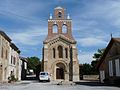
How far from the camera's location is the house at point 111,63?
104ft

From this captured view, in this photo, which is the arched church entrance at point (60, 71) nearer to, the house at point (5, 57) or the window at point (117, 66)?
the house at point (5, 57)

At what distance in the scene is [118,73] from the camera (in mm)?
31516

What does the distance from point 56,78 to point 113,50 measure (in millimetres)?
26431

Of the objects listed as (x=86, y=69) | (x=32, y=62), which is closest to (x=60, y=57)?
(x=86, y=69)

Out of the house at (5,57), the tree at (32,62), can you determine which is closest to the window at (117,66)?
the house at (5,57)

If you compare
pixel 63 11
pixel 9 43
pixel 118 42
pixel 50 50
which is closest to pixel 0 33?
pixel 9 43

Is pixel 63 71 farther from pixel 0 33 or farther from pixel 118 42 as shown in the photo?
pixel 118 42

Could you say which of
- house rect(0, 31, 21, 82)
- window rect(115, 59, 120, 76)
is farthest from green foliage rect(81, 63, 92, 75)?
window rect(115, 59, 120, 76)

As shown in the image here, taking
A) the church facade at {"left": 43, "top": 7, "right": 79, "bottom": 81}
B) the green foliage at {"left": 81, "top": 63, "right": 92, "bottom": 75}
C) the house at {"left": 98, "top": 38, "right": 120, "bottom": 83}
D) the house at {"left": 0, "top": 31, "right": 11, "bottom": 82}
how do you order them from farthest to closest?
the green foliage at {"left": 81, "top": 63, "right": 92, "bottom": 75}
the church facade at {"left": 43, "top": 7, "right": 79, "bottom": 81}
the house at {"left": 0, "top": 31, "right": 11, "bottom": 82}
the house at {"left": 98, "top": 38, "right": 120, "bottom": 83}

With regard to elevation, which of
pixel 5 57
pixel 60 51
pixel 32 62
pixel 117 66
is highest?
pixel 60 51

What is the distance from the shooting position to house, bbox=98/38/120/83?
104 ft

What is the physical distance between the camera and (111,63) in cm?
3431

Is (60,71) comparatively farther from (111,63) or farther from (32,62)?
(32,62)

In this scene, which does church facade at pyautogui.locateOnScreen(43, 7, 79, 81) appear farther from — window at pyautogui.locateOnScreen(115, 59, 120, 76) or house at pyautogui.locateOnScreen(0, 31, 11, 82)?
window at pyautogui.locateOnScreen(115, 59, 120, 76)
